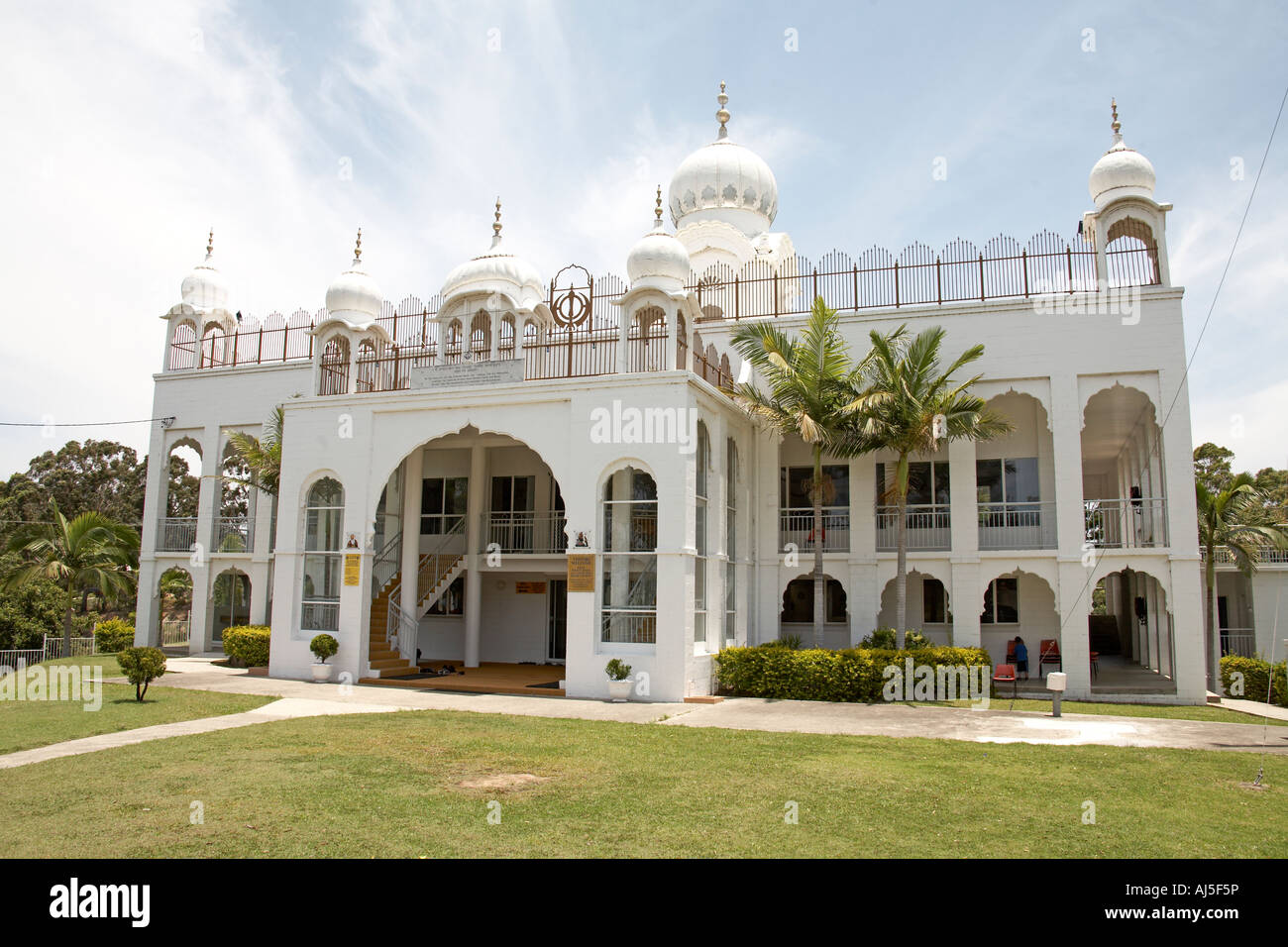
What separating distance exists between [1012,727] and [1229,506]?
12.1 m

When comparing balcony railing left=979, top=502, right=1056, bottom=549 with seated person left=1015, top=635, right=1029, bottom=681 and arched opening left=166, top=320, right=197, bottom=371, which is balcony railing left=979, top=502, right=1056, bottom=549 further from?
arched opening left=166, top=320, right=197, bottom=371

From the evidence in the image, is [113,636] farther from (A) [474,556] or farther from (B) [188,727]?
(B) [188,727]

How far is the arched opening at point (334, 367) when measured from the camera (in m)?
21.1

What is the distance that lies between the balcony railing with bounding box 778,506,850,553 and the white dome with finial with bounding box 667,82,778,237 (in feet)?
31.6

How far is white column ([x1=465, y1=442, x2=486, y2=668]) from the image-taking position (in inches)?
877

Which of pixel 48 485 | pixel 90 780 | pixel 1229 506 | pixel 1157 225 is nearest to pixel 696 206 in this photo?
pixel 1157 225

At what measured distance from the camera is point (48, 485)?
140 feet

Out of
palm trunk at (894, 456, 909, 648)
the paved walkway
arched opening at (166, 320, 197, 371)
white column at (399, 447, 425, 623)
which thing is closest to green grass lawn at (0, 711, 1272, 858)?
the paved walkway

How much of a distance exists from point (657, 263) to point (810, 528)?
7.65 m

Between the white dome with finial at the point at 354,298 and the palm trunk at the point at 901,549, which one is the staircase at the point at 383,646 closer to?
the white dome with finial at the point at 354,298

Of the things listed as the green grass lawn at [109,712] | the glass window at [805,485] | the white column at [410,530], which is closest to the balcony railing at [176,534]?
the white column at [410,530]

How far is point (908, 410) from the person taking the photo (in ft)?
60.4

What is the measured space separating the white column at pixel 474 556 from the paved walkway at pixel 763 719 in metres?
3.96
